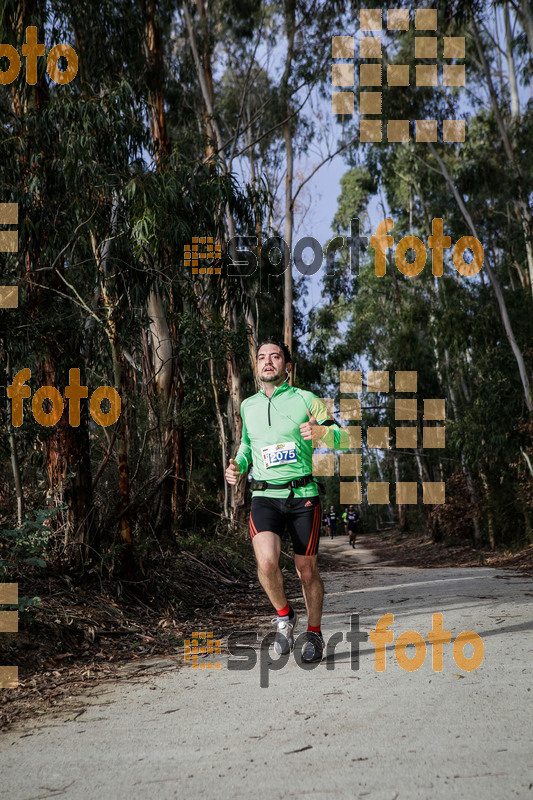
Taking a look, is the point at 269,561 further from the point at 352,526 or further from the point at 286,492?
the point at 352,526

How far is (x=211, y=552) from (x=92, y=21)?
7.10 m

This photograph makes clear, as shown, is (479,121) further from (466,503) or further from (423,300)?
(466,503)

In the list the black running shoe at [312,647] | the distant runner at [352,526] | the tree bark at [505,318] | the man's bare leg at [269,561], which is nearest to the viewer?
Answer: the black running shoe at [312,647]

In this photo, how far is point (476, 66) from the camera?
1891cm

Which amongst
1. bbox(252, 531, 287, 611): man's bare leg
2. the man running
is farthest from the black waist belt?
bbox(252, 531, 287, 611): man's bare leg

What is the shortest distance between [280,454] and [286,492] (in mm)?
225

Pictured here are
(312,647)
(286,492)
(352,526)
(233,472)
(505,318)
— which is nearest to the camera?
(312,647)

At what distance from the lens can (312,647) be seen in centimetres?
441

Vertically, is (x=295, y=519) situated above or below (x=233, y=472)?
below

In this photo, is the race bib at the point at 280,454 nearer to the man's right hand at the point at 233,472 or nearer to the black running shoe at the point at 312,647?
the man's right hand at the point at 233,472

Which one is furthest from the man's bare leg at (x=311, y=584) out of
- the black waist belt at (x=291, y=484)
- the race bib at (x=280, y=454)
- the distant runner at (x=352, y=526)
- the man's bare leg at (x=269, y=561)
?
the distant runner at (x=352, y=526)

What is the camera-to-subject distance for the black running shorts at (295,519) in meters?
4.49

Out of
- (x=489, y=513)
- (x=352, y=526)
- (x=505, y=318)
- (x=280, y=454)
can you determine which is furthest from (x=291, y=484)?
(x=352, y=526)

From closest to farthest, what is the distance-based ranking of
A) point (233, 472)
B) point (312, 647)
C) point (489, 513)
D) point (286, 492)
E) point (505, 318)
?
point (312, 647)
point (286, 492)
point (233, 472)
point (505, 318)
point (489, 513)
